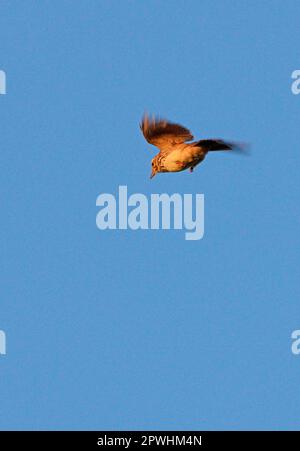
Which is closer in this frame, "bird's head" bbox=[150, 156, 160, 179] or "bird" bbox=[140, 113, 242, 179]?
"bird" bbox=[140, 113, 242, 179]

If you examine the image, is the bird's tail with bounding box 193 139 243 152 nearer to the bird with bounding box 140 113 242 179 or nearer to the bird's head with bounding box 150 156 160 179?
the bird with bounding box 140 113 242 179

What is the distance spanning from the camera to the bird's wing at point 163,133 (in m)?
9.34

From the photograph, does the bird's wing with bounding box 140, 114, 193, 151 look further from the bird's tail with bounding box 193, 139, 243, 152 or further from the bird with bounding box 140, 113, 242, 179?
the bird's tail with bounding box 193, 139, 243, 152

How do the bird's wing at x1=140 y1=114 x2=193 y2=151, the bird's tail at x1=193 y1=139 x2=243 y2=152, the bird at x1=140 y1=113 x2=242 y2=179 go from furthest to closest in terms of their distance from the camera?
the bird's wing at x1=140 y1=114 x2=193 y2=151 < the bird at x1=140 y1=113 x2=242 y2=179 < the bird's tail at x1=193 y1=139 x2=243 y2=152

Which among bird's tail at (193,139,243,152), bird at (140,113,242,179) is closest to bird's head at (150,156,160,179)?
bird at (140,113,242,179)

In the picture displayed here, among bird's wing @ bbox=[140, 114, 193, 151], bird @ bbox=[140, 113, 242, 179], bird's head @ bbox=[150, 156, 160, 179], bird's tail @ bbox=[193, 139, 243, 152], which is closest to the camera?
bird's tail @ bbox=[193, 139, 243, 152]

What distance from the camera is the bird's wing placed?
30.7ft

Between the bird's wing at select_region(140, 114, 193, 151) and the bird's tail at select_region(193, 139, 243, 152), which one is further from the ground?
the bird's wing at select_region(140, 114, 193, 151)

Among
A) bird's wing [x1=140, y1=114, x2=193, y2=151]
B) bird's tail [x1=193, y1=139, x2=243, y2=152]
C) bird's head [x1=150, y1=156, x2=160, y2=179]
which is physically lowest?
bird's tail [x1=193, y1=139, x2=243, y2=152]

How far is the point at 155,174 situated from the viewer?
9508mm

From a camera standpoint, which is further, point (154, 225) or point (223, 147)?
point (154, 225)
